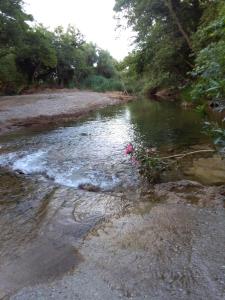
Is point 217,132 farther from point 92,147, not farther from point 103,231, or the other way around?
point 92,147

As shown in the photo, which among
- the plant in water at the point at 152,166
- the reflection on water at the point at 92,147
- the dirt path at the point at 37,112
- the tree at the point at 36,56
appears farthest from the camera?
the tree at the point at 36,56

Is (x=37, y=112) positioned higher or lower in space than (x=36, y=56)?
lower

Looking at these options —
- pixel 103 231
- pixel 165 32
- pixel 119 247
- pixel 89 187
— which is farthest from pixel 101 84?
pixel 119 247

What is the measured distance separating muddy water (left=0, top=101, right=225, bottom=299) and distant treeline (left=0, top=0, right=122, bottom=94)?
17.2 metres

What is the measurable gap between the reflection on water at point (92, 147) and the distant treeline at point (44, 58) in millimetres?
12192

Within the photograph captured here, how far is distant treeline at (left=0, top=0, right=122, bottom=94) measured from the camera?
22.4 m

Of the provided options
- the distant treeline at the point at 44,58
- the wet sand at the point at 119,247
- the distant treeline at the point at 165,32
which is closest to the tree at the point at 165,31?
the distant treeline at the point at 165,32

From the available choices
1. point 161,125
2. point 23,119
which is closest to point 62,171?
point 161,125

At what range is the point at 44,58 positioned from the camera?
103 feet

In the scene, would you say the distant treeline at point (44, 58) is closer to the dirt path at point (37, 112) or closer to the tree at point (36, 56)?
the tree at point (36, 56)

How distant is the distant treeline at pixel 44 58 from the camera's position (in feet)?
73.6

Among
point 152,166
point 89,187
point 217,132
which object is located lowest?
point 89,187

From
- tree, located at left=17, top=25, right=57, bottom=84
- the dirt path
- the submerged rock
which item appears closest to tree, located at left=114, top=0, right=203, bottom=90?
the dirt path

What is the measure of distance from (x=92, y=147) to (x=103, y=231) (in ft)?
17.8
